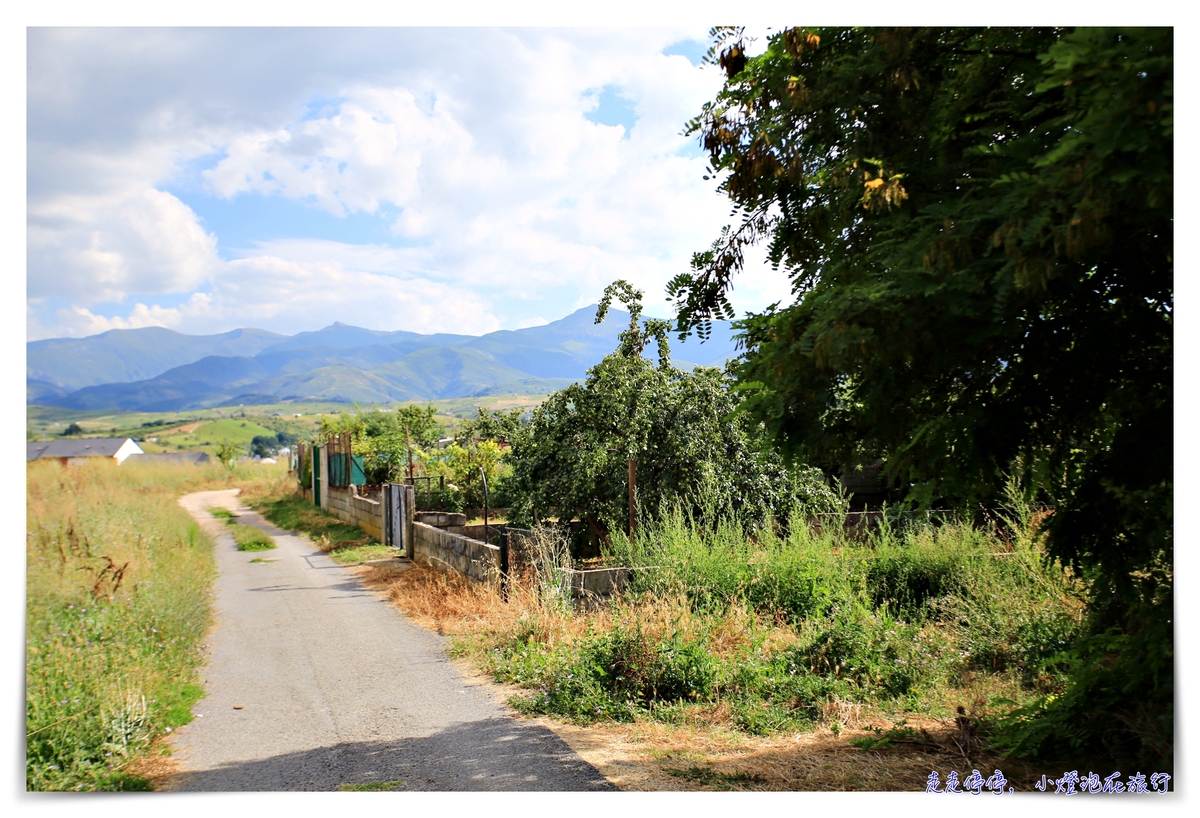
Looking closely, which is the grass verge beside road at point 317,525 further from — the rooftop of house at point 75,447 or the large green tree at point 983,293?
the large green tree at point 983,293

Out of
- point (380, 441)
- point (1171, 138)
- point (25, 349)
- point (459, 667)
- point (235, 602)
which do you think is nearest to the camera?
point (1171, 138)

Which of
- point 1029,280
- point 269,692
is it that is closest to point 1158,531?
point 1029,280

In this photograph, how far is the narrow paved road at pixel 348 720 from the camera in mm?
3623

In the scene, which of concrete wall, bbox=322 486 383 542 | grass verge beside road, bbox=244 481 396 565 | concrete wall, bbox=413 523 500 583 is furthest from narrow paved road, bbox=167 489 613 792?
concrete wall, bbox=322 486 383 542

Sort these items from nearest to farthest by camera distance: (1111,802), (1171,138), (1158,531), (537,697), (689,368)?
1. (1171,138)
2. (1158,531)
3. (1111,802)
4. (537,697)
5. (689,368)

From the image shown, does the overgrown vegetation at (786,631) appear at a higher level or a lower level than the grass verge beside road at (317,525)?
higher

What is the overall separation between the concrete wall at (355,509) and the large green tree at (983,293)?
1161 centimetres

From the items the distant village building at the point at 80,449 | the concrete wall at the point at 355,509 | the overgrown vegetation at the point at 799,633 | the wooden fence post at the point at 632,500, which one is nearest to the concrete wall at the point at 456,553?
the overgrown vegetation at the point at 799,633

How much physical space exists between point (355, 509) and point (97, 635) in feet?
38.8

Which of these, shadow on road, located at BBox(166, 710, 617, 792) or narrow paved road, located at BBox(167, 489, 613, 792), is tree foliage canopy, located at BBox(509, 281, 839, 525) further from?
shadow on road, located at BBox(166, 710, 617, 792)

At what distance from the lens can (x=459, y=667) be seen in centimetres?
570

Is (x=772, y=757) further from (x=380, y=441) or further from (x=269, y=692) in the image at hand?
(x=380, y=441)

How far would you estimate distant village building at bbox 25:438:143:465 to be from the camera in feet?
13.1

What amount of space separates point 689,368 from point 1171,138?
287 inches
